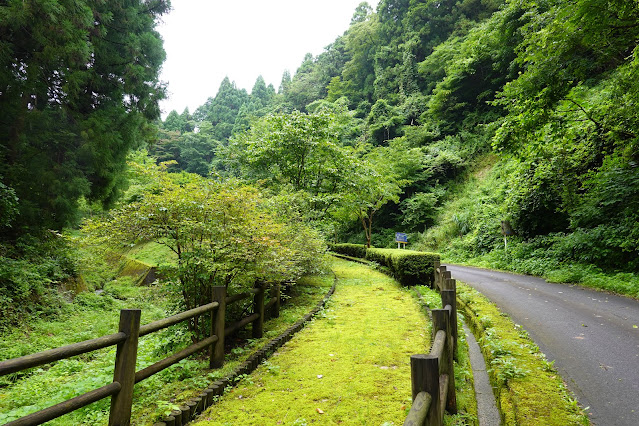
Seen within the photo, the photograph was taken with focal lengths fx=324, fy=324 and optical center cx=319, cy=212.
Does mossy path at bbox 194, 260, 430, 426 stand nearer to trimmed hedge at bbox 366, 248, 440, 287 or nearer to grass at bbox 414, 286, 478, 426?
grass at bbox 414, 286, 478, 426

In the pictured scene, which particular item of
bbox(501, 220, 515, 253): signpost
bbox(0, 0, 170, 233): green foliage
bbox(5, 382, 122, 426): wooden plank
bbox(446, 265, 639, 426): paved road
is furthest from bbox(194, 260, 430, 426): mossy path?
bbox(501, 220, 515, 253): signpost

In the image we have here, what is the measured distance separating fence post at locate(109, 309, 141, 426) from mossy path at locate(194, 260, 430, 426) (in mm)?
684

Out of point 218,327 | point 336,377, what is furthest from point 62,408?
point 336,377

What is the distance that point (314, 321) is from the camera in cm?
Result: 652

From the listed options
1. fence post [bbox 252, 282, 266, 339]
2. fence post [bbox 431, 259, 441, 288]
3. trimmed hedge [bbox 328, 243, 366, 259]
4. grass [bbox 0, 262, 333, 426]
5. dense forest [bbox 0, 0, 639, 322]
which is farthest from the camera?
trimmed hedge [bbox 328, 243, 366, 259]

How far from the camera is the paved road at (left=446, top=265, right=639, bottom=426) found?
122 inches

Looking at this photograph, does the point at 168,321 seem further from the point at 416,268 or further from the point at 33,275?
the point at 416,268

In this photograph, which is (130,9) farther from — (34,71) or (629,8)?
(629,8)

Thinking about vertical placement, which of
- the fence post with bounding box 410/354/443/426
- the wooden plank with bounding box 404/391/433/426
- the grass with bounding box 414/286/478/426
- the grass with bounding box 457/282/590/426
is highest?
the fence post with bounding box 410/354/443/426

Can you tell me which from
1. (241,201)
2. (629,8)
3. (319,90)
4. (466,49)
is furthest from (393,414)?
(319,90)

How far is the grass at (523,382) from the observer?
266 centimetres

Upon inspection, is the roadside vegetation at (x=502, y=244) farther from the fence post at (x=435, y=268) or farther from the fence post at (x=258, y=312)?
the fence post at (x=258, y=312)

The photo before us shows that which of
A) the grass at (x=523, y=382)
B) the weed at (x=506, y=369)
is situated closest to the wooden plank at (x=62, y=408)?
the grass at (x=523, y=382)

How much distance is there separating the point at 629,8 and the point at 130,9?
11890 millimetres
